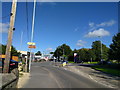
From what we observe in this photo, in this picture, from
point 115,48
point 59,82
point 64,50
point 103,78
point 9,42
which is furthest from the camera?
point 64,50

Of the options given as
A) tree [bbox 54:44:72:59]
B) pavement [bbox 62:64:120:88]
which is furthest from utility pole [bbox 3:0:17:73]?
tree [bbox 54:44:72:59]

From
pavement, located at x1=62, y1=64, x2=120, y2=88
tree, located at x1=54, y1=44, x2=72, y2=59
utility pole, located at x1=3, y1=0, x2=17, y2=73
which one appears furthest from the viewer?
tree, located at x1=54, y1=44, x2=72, y2=59

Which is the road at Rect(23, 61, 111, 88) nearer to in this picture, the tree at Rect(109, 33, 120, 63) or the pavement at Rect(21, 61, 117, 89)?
the pavement at Rect(21, 61, 117, 89)

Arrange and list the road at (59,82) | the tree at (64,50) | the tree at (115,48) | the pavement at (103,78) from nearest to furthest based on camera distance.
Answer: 1. the road at (59,82)
2. the pavement at (103,78)
3. the tree at (115,48)
4. the tree at (64,50)

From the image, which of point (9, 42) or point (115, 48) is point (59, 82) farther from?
point (115, 48)

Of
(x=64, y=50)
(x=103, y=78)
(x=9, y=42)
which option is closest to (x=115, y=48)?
(x=103, y=78)

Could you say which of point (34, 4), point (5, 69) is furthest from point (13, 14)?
point (34, 4)

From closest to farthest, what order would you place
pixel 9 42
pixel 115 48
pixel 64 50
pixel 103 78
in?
pixel 9 42
pixel 103 78
pixel 115 48
pixel 64 50

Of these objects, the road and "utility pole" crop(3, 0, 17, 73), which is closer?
"utility pole" crop(3, 0, 17, 73)

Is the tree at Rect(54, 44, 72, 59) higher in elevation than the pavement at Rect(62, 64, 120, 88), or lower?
higher

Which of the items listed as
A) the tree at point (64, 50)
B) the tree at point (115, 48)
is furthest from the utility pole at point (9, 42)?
the tree at point (64, 50)

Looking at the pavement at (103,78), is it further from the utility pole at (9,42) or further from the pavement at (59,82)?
the utility pole at (9,42)

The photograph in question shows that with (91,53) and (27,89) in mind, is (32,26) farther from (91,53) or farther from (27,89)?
(91,53)

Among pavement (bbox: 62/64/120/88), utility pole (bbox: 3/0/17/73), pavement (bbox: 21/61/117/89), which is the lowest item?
pavement (bbox: 62/64/120/88)
